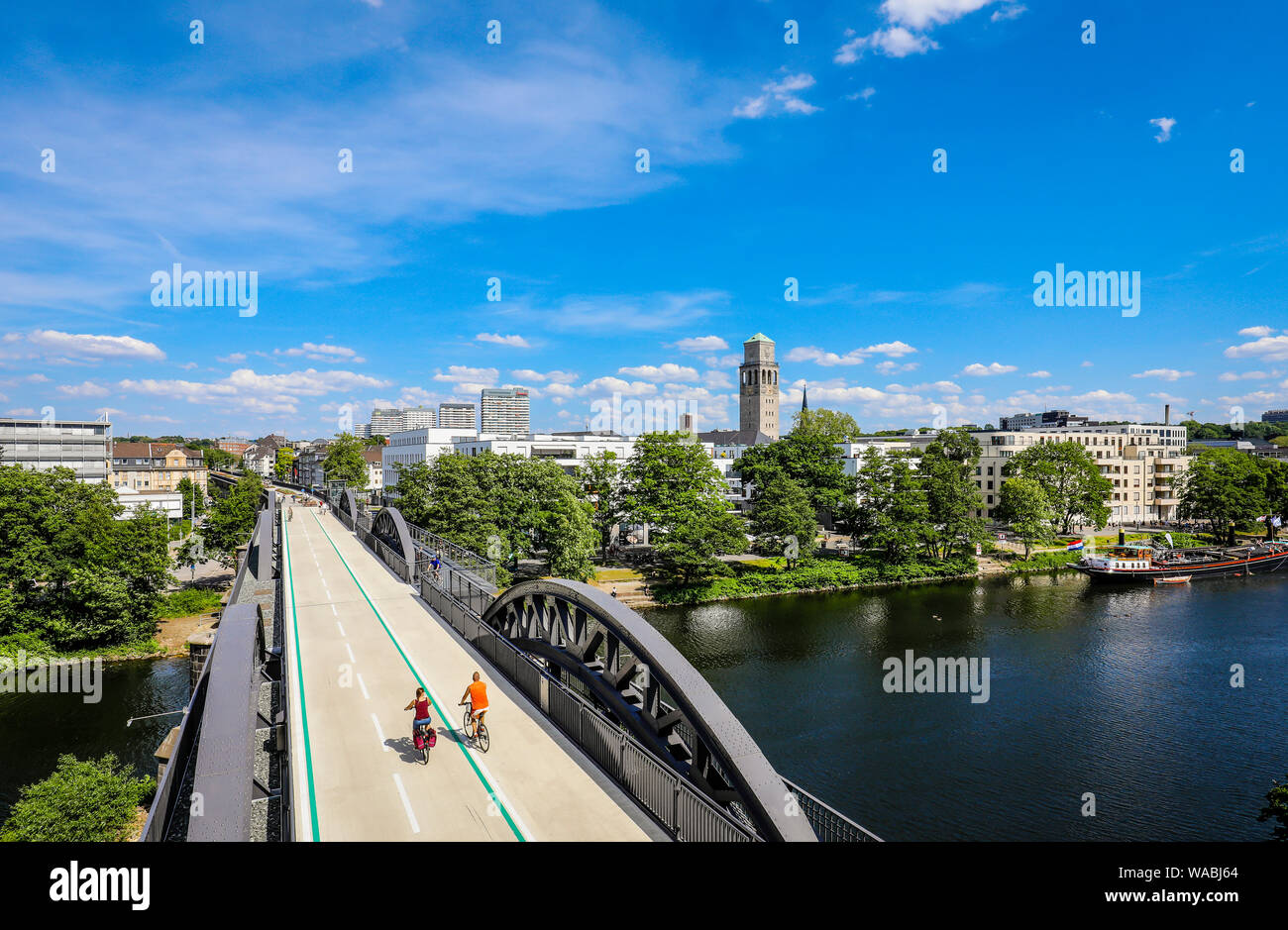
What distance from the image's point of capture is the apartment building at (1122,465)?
3403 inches

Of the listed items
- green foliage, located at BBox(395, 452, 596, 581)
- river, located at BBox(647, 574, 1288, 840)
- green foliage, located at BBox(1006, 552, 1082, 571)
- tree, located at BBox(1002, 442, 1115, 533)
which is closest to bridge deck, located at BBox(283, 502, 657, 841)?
river, located at BBox(647, 574, 1288, 840)

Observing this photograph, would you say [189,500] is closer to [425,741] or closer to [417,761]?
[417,761]

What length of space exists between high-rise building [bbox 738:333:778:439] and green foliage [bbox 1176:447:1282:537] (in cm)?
8402

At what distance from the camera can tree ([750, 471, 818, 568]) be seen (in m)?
55.8

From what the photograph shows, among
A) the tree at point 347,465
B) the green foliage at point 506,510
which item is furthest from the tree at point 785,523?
the tree at point 347,465

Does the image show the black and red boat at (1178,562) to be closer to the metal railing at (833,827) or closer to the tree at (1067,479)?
the tree at (1067,479)

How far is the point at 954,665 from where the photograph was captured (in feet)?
116

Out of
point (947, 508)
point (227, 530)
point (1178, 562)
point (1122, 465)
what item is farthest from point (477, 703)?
point (1122, 465)

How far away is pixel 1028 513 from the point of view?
63969mm

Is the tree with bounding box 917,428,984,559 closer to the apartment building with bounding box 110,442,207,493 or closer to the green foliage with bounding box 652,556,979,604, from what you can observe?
the green foliage with bounding box 652,556,979,604
